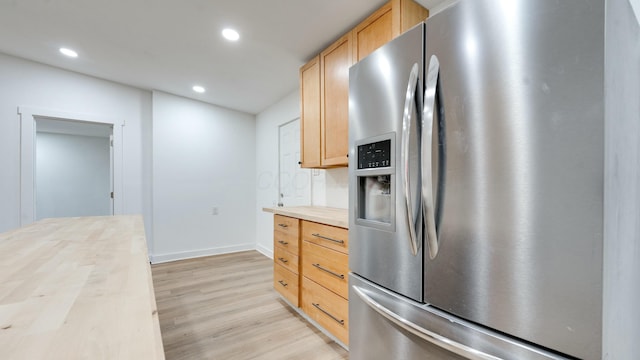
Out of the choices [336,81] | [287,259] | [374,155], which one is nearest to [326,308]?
[287,259]

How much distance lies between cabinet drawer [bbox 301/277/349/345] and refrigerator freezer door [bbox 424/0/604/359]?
928 mm

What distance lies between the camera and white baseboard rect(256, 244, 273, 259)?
4052 millimetres

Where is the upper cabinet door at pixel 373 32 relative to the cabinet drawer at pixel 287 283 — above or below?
above

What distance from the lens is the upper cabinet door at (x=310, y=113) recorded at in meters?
2.40

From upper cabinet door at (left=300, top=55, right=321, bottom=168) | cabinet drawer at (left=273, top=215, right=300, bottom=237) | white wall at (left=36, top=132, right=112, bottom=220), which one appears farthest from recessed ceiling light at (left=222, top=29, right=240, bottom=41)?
white wall at (left=36, top=132, right=112, bottom=220)

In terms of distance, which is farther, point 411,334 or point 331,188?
point 331,188

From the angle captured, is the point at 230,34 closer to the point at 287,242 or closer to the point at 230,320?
the point at 287,242

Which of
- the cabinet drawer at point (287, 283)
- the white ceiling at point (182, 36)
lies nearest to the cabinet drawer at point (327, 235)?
the cabinet drawer at point (287, 283)

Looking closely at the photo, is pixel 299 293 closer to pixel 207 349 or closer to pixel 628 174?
pixel 207 349

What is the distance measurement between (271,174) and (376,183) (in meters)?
3.05

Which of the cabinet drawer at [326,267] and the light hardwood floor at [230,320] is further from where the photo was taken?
the light hardwood floor at [230,320]

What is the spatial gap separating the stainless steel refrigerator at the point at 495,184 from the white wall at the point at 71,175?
6429mm

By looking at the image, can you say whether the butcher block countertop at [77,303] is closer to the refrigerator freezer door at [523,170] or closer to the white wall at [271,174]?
the refrigerator freezer door at [523,170]

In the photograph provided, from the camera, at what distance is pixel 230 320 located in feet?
7.22
